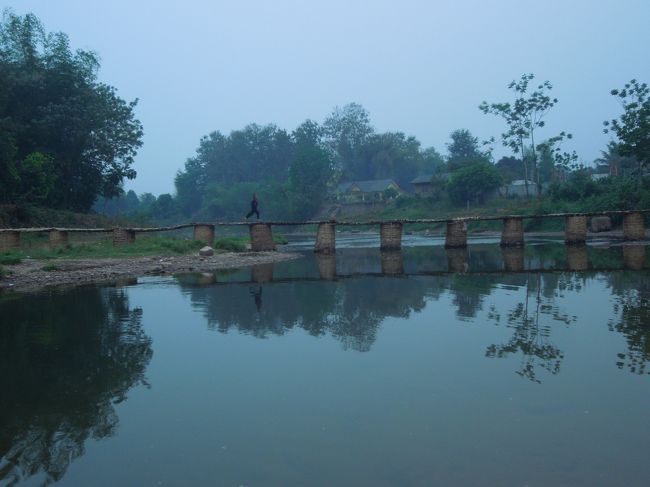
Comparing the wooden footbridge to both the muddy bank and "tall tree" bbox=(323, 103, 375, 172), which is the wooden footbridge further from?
"tall tree" bbox=(323, 103, 375, 172)

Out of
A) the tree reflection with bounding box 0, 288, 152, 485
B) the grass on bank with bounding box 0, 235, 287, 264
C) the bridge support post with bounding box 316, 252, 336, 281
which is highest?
the grass on bank with bounding box 0, 235, 287, 264

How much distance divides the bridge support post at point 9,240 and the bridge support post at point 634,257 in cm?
2113

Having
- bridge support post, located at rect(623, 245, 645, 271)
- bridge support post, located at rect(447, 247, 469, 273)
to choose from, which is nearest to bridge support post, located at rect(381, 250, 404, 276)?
bridge support post, located at rect(447, 247, 469, 273)

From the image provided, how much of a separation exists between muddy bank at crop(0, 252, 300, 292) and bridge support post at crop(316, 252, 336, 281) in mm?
1721

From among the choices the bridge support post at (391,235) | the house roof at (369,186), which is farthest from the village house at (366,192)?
the bridge support post at (391,235)

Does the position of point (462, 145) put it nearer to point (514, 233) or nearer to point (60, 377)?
point (514, 233)

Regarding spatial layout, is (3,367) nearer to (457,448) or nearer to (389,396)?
(389,396)

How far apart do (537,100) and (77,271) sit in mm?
40812

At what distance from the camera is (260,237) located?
25234 mm

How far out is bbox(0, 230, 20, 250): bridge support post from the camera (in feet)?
72.7

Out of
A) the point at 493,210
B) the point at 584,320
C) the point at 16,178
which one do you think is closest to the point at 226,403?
the point at 584,320

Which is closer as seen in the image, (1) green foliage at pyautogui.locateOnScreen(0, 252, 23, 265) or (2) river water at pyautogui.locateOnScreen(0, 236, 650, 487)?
(2) river water at pyautogui.locateOnScreen(0, 236, 650, 487)

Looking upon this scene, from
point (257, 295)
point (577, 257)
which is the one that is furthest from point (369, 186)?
point (257, 295)

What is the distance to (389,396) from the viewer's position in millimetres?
5801
